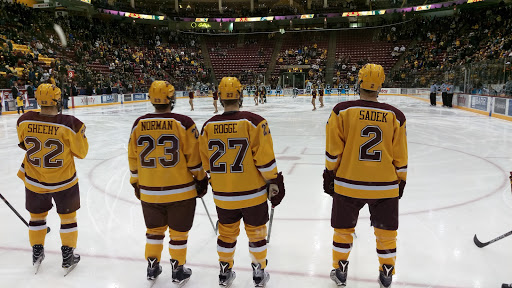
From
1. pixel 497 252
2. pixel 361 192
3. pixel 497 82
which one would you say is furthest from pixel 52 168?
pixel 497 82

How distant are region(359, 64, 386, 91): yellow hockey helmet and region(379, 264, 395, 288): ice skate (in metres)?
1.11

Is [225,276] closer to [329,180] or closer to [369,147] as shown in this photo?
[329,180]

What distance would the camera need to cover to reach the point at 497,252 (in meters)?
3.14

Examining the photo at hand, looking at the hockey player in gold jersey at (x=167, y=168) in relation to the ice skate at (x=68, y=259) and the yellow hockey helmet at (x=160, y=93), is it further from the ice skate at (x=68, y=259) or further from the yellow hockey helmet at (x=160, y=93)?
the ice skate at (x=68, y=259)

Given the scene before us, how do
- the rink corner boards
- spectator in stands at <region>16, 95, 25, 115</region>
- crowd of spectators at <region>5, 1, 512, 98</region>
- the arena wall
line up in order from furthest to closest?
1. crowd of spectators at <region>5, 1, 512, 98</region>
2. spectator in stands at <region>16, 95, 25, 115</region>
3. the arena wall
4. the rink corner boards

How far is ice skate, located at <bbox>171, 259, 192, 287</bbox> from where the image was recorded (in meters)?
2.61

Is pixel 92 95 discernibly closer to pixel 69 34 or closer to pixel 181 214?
pixel 69 34

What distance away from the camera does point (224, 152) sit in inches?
93.9

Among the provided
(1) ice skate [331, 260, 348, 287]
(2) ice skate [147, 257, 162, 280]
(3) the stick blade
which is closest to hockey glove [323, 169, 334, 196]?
(1) ice skate [331, 260, 348, 287]

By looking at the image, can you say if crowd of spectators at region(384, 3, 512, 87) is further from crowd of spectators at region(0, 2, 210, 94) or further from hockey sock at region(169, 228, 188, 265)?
crowd of spectators at region(0, 2, 210, 94)

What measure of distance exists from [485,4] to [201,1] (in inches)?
1068

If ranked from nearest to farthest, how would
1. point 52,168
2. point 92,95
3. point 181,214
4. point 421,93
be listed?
1. point 181,214
2. point 52,168
3. point 92,95
4. point 421,93

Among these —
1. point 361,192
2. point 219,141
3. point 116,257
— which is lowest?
point 116,257

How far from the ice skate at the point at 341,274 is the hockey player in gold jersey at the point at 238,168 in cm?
50
